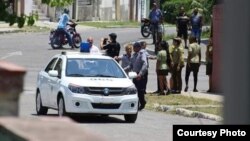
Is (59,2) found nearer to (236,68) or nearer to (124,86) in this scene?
(124,86)

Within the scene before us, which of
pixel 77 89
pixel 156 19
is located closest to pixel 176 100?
pixel 77 89

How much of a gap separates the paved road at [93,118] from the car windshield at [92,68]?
3.39 feet

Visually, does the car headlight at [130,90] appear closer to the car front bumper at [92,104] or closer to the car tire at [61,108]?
the car front bumper at [92,104]

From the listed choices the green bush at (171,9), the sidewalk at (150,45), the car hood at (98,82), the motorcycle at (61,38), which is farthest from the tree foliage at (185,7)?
the car hood at (98,82)

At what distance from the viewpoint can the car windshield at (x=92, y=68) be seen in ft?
62.1

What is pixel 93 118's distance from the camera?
19562mm

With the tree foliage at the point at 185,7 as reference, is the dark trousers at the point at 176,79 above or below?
below

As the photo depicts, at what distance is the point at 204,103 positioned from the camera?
22.2 meters

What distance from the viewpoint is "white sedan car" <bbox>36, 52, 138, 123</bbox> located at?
18156 millimetres

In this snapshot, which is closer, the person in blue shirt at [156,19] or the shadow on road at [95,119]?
the shadow on road at [95,119]

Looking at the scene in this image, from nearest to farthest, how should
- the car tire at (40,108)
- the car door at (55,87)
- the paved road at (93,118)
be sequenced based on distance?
the paved road at (93,118)
the car door at (55,87)
the car tire at (40,108)

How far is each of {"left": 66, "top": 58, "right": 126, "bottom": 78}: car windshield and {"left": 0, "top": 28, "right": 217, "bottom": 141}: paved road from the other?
1034 mm


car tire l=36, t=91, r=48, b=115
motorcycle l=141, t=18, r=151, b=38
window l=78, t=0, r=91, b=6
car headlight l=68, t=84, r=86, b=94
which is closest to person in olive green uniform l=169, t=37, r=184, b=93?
car tire l=36, t=91, r=48, b=115

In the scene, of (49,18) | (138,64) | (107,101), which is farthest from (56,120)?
(49,18)
